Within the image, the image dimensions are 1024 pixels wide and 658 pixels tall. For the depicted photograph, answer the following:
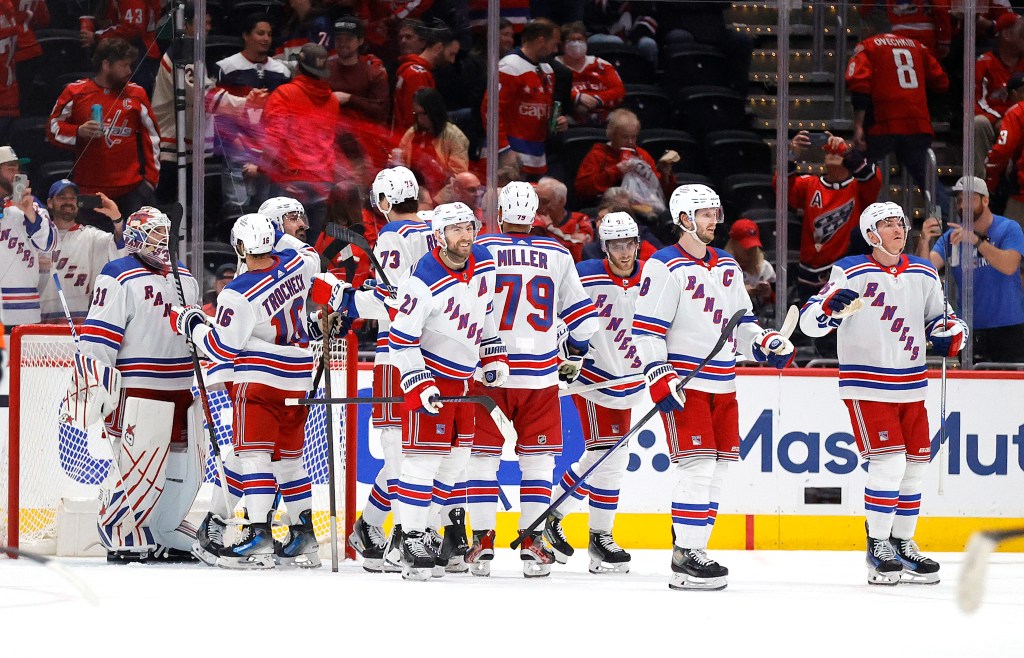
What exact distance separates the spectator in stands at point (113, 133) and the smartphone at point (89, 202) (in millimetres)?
32

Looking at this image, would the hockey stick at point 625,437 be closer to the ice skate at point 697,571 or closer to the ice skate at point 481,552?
the ice skate at point 481,552

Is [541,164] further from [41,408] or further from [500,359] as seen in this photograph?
[41,408]

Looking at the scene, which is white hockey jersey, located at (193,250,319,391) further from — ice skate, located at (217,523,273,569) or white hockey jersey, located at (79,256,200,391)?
ice skate, located at (217,523,273,569)

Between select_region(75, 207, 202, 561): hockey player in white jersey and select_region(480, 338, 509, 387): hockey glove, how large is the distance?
57.6 inches

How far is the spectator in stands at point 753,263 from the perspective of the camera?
7.86 m

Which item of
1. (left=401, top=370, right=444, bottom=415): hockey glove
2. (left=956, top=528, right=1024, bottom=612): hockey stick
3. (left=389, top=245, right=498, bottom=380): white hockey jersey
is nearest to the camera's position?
(left=956, top=528, right=1024, bottom=612): hockey stick

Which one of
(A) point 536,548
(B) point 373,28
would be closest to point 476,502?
(A) point 536,548

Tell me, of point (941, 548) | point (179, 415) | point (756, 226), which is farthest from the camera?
point (756, 226)

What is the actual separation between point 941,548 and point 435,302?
325cm

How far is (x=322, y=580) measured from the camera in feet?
19.2

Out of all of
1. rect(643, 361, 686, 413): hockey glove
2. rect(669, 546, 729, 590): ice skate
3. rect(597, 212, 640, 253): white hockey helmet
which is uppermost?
rect(597, 212, 640, 253): white hockey helmet

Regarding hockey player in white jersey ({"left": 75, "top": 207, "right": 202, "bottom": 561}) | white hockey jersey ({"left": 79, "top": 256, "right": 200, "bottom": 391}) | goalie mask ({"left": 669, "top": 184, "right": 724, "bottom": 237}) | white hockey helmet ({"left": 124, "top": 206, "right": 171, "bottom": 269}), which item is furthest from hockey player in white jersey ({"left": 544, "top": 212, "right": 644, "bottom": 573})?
white hockey helmet ({"left": 124, "top": 206, "right": 171, "bottom": 269})

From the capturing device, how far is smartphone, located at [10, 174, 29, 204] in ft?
24.9

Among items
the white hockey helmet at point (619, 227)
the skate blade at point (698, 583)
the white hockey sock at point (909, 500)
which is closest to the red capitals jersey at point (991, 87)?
the white hockey helmet at point (619, 227)
